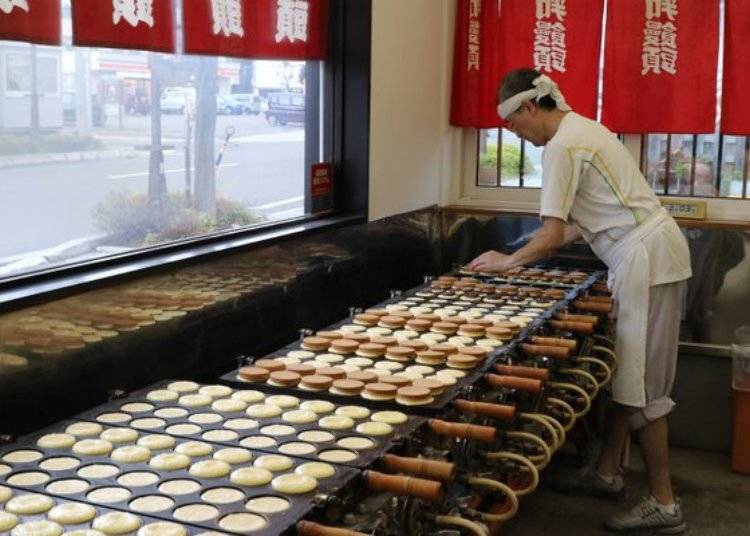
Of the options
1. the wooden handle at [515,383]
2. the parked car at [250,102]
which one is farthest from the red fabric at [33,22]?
the wooden handle at [515,383]

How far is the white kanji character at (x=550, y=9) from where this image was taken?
474 cm

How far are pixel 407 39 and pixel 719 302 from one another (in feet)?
6.49

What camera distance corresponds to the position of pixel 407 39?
4.40m

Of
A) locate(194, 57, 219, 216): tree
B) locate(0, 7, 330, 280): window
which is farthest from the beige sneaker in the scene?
locate(194, 57, 219, 216): tree

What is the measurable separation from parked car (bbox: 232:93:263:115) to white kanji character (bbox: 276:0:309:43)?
23 cm

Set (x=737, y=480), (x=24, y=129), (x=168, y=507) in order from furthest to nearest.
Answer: (x=737, y=480) → (x=24, y=129) → (x=168, y=507)

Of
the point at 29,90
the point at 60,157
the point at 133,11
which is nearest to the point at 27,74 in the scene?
the point at 29,90

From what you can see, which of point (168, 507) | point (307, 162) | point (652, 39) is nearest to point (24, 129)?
point (168, 507)

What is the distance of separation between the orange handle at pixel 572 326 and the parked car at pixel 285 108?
4.36 feet

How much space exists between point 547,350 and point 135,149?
55.6 inches

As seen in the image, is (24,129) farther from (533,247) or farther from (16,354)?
(533,247)

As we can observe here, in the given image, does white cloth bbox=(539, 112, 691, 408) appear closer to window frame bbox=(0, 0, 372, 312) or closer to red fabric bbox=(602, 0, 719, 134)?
window frame bbox=(0, 0, 372, 312)

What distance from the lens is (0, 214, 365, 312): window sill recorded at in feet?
7.58

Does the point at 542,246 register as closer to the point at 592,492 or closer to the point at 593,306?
the point at 593,306
